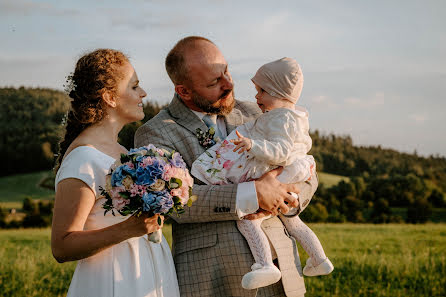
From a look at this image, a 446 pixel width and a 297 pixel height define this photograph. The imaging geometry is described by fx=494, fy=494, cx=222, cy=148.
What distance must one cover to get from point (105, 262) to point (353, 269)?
27.4 feet

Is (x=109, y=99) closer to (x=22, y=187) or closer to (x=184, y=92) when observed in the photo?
(x=184, y=92)

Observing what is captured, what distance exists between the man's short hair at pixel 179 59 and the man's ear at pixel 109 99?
1.10 meters

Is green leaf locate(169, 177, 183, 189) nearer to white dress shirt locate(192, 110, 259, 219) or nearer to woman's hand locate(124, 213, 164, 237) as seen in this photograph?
woman's hand locate(124, 213, 164, 237)

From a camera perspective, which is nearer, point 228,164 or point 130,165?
point 130,165

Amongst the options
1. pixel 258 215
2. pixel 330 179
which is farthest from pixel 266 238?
pixel 330 179

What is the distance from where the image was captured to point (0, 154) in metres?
29.3

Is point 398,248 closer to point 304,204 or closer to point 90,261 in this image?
point 304,204

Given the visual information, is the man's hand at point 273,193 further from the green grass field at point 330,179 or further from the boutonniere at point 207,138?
the green grass field at point 330,179

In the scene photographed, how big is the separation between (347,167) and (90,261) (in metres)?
21.3

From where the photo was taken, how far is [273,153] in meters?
Result: 3.80

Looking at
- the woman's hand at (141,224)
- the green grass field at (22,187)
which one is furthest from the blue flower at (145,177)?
the green grass field at (22,187)

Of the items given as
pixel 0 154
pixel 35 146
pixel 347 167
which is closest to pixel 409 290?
pixel 347 167

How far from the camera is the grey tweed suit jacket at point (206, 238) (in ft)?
12.9

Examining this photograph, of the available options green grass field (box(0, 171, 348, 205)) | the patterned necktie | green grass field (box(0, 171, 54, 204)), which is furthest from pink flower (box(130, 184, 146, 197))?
green grass field (box(0, 171, 54, 204))
